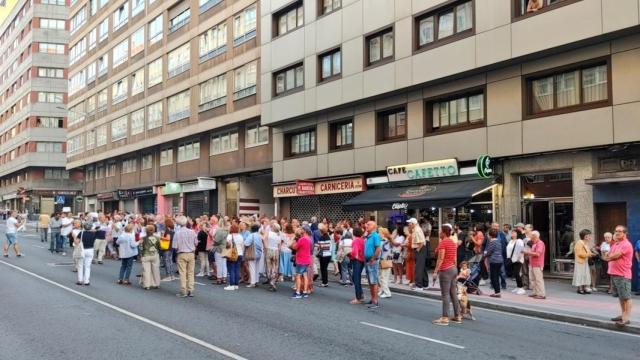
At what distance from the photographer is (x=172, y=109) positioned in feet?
126

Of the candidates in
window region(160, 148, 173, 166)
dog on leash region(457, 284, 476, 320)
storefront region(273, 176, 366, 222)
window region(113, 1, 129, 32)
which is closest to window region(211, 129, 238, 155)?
storefront region(273, 176, 366, 222)

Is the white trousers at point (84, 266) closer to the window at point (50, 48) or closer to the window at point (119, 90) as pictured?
the window at point (119, 90)

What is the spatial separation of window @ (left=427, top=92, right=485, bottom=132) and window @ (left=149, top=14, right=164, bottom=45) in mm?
25128

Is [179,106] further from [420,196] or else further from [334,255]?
[334,255]

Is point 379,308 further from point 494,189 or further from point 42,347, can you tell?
point 494,189

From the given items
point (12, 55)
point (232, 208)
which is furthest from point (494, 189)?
point (12, 55)

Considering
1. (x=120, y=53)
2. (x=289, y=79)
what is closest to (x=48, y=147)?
(x=120, y=53)

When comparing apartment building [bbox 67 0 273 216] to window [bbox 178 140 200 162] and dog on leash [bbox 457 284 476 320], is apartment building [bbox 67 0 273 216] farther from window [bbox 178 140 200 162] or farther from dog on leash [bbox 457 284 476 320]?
dog on leash [bbox 457 284 476 320]

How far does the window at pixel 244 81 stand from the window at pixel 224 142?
229 centimetres

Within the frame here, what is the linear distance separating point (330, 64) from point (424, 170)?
743cm

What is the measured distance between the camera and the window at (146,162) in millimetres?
42731

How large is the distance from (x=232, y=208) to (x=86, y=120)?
88.3 feet

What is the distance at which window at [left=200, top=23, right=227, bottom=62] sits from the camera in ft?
109

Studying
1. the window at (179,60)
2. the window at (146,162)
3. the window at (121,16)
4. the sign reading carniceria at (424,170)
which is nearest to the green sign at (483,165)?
the sign reading carniceria at (424,170)
